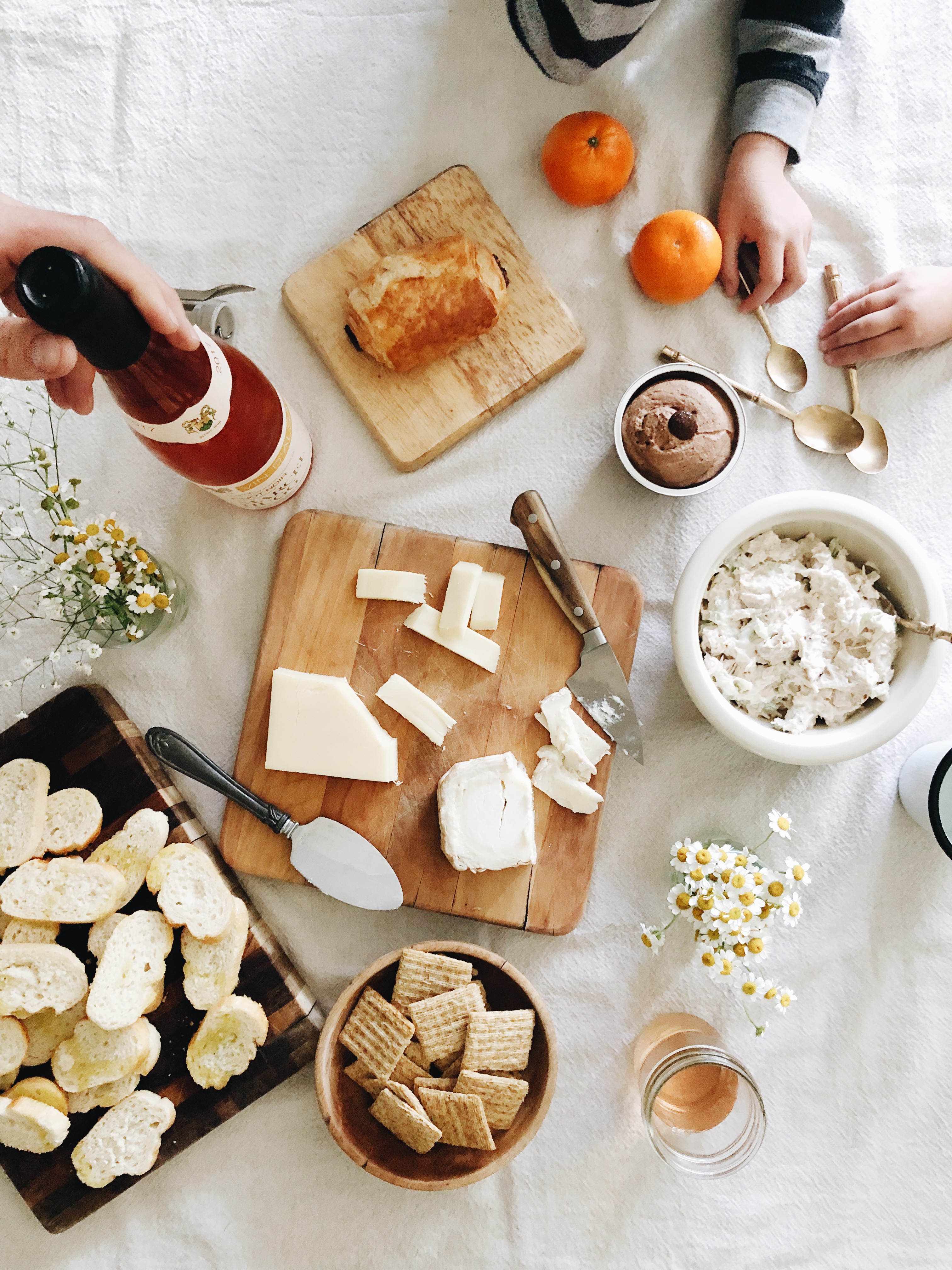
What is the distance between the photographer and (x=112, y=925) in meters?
1.11

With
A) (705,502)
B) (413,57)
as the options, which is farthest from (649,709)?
(413,57)

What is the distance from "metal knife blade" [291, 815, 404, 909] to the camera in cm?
111

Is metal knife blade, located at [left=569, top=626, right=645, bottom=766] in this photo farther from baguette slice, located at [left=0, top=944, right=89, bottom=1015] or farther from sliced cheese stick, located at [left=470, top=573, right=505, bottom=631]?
baguette slice, located at [left=0, top=944, right=89, bottom=1015]

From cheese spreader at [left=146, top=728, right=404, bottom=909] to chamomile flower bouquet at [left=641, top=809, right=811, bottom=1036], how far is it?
36 cm

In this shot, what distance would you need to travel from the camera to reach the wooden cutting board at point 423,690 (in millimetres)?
1128

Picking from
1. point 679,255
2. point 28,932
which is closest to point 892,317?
point 679,255

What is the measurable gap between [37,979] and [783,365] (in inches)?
51.2

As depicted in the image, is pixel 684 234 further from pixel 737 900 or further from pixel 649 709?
pixel 737 900

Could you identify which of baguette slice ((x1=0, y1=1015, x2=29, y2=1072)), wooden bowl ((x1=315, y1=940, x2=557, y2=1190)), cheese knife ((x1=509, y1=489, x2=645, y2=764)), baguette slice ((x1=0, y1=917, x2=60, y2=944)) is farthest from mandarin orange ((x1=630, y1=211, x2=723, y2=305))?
baguette slice ((x1=0, y1=1015, x2=29, y2=1072))

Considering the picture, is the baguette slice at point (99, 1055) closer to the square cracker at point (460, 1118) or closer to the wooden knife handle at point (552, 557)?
the square cracker at point (460, 1118)

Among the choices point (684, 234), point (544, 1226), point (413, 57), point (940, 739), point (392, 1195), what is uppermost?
point (413, 57)

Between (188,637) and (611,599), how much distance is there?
0.60m

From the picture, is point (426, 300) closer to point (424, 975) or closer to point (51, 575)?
point (51, 575)

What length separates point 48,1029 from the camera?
110 centimetres
